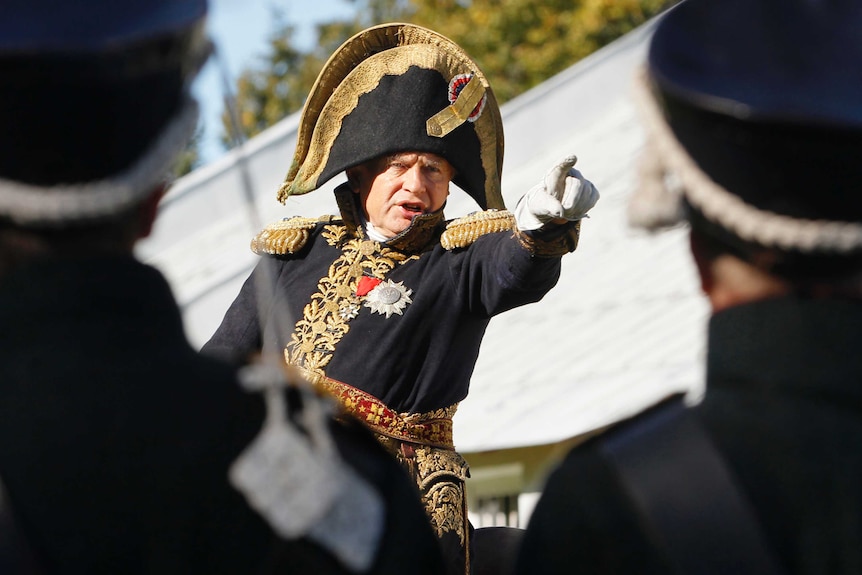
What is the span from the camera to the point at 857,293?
1985 mm

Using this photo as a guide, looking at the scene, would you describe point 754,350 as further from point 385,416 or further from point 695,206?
point 385,416

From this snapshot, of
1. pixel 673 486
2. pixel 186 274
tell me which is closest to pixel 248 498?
pixel 673 486

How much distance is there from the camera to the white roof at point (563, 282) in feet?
24.4

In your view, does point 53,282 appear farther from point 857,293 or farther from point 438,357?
point 438,357

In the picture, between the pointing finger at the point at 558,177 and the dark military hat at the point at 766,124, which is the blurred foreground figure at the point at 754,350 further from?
the pointing finger at the point at 558,177

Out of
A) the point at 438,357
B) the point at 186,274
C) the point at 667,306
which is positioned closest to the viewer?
the point at 438,357

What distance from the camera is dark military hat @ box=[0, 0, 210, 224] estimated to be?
193 cm

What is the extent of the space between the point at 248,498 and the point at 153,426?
0.16m

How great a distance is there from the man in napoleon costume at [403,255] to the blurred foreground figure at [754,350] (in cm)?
161

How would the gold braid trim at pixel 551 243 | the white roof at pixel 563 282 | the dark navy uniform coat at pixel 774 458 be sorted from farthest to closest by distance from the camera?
the white roof at pixel 563 282, the gold braid trim at pixel 551 243, the dark navy uniform coat at pixel 774 458

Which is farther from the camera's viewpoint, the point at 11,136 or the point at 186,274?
the point at 186,274

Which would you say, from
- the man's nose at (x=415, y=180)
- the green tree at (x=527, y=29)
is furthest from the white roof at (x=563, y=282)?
the green tree at (x=527, y=29)

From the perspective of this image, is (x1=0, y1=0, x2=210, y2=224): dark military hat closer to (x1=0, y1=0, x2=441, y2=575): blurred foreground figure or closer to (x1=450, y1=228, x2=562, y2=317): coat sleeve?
(x1=0, y1=0, x2=441, y2=575): blurred foreground figure

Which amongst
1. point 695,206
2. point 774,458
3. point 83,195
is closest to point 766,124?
point 695,206
